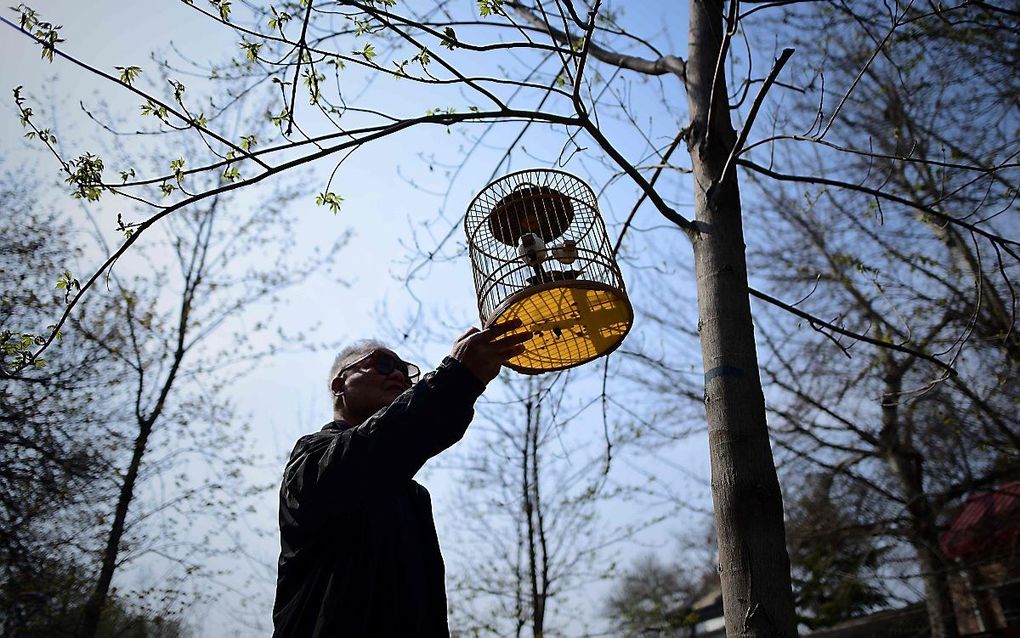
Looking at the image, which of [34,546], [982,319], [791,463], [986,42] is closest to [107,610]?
[34,546]

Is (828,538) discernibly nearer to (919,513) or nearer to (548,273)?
(919,513)

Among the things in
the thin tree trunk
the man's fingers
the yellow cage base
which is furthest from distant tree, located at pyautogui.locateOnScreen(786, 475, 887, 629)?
the man's fingers

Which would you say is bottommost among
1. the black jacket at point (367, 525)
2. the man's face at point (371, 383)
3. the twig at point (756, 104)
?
the black jacket at point (367, 525)

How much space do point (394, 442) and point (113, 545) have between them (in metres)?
7.55

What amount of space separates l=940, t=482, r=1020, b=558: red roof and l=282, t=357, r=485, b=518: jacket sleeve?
9.88m

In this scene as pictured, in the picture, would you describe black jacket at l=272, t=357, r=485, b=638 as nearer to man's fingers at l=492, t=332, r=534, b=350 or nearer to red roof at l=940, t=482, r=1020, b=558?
man's fingers at l=492, t=332, r=534, b=350

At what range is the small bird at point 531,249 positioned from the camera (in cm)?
236

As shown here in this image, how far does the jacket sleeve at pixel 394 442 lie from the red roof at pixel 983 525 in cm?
988

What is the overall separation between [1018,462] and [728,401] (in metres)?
8.13

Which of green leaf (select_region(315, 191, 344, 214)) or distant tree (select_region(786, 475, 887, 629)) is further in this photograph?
distant tree (select_region(786, 475, 887, 629))

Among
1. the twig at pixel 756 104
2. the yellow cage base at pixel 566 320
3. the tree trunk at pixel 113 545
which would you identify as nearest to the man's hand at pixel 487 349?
the yellow cage base at pixel 566 320

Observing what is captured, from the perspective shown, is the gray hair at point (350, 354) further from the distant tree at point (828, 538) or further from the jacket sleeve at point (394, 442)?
the distant tree at point (828, 538)

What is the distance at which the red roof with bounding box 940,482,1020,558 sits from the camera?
9484mm

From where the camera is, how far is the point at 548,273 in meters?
2.32
